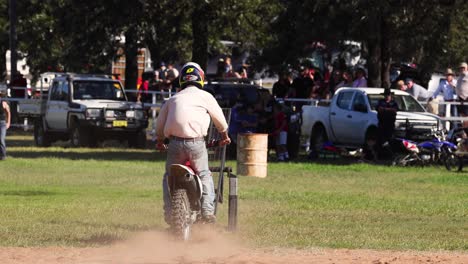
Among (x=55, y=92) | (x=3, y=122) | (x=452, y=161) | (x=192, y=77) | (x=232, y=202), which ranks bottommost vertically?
(x=452, y=161)

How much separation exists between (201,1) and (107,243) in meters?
25.7

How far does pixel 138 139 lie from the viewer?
3456 cm

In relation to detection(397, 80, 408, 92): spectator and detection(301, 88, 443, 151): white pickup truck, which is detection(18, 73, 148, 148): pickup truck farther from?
detection(397, 80, 408, 92): spectator

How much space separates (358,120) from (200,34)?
36.0 feet

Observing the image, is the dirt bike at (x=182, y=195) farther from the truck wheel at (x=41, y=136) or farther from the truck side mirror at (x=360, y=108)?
the truck wheel at (x=41, y=136)

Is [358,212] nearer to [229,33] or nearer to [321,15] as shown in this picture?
[321,15]

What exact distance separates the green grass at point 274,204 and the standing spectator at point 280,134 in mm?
1197

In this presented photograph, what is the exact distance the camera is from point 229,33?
4156cm

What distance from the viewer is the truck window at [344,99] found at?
30516 mm

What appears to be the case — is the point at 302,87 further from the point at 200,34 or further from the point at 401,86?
the point at 200,34

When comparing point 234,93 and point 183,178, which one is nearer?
point 183,178

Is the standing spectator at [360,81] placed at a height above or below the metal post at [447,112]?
above

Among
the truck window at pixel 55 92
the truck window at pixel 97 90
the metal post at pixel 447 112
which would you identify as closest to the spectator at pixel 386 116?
the metal post at pixel 447 112

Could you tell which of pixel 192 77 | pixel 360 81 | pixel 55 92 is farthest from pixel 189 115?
pixel 55 92
